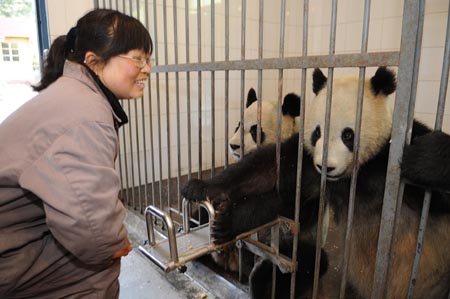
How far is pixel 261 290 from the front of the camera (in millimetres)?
1811

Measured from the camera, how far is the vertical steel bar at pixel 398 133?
105 cm

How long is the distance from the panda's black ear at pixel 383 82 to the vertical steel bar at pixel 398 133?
332 millimetres

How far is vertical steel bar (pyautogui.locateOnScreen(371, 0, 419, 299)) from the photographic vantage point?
1.05 meters

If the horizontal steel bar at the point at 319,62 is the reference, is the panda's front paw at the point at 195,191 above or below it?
below

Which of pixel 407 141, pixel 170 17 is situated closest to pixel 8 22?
pixel 170 17

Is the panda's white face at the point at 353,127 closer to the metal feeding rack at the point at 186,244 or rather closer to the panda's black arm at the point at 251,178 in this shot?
the panda's black arm at the point at 251,178

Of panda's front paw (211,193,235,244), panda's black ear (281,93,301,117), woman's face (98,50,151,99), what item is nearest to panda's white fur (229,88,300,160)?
panda's black ear (281,93,301,117)

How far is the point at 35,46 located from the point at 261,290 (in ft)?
8.72

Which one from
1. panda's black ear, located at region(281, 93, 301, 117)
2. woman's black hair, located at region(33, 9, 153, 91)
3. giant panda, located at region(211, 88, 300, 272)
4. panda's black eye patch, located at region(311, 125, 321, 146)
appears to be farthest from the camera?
panda's black ear, located at region(281, 93, 301, 117)

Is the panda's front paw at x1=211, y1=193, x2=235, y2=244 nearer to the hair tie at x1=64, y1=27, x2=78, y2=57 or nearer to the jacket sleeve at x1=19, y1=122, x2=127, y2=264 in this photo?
the jacket sleeve at x1=19, y1=122, x2=127, y2=264

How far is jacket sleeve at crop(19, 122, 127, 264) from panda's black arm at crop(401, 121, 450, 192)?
3.16ft

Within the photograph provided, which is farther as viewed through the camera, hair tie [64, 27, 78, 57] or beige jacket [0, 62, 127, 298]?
hair tie [64, 27, 78, 57]

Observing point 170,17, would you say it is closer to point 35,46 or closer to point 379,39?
point 35,46

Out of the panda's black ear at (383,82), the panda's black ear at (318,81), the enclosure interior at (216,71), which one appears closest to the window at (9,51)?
the enclosure interior at (216,71)
